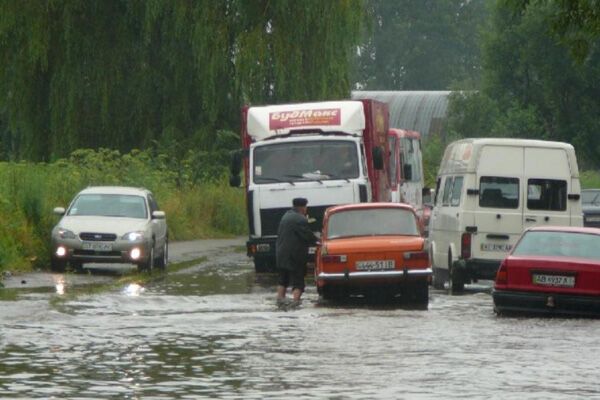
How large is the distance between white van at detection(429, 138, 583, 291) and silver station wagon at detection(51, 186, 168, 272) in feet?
20.2

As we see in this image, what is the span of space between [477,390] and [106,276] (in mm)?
18311

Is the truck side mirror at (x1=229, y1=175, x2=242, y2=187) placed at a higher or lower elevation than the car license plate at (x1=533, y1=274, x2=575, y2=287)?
higher

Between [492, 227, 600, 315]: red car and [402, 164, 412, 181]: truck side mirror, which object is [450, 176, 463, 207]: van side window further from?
[402, 164, 412, 181]: truck side mirror

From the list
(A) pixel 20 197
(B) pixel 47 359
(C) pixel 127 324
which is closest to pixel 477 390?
(B) pixel 47 359

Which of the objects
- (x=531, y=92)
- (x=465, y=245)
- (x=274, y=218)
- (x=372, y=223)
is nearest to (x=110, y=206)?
(x=274, y=218)

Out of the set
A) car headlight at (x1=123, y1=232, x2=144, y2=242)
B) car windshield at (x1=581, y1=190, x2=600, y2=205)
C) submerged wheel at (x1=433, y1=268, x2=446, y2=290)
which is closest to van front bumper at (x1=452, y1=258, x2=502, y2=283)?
submerged wheel at (x1=433, y1=268, x2=446, y2=290)

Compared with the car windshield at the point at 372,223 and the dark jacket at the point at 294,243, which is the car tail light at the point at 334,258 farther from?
the car windshield at the point at 372,223

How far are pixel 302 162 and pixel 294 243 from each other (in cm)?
785

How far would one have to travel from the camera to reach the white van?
1126 inches

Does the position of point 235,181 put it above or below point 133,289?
above

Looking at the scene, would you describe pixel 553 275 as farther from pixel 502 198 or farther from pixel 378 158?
pixel 378 158

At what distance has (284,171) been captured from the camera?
109ft

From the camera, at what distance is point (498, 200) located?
28906 mm

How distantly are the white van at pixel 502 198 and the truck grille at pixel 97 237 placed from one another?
6.39 m
